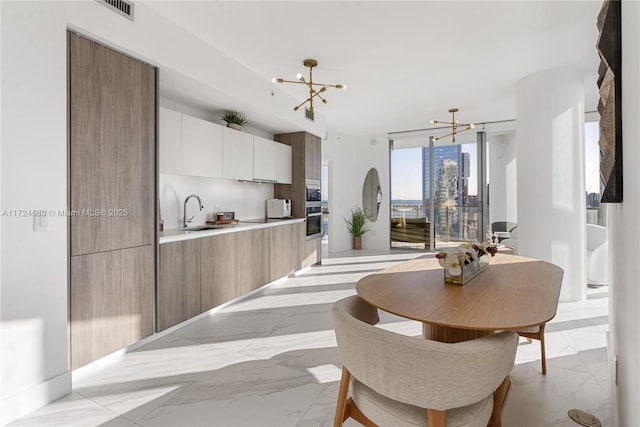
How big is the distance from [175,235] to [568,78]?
4.64 m

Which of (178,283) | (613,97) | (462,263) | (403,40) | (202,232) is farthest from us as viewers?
(202,232)

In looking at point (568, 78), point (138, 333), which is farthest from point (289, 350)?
point (568, 78)

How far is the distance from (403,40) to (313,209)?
3.25 metres

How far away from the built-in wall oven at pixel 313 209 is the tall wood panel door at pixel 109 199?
3112 millimetres

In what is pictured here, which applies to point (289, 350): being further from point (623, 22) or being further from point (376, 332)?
point (623, 22)

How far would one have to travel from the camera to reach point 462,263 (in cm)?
190

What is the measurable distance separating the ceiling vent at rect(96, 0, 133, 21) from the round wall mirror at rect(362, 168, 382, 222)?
20.8 ft

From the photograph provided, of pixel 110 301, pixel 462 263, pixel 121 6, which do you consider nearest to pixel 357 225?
pixel 110 301

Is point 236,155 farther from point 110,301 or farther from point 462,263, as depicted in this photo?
point 462,263

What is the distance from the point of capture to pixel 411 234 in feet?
26.9

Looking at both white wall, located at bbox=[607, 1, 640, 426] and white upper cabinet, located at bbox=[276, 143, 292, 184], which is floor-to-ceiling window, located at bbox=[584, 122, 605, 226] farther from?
white wall, located at bbox=[607, 1, 640, 426]

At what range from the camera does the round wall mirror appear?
27.1 ft

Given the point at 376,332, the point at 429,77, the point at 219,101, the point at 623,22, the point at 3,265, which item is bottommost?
the point at 376,332

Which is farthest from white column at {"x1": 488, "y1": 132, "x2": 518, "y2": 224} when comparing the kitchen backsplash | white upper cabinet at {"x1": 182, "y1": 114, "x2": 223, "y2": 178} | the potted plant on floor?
white upper cabinet at {"x1": 182, "y1": 114, "x2": 223, "y2": 178}
